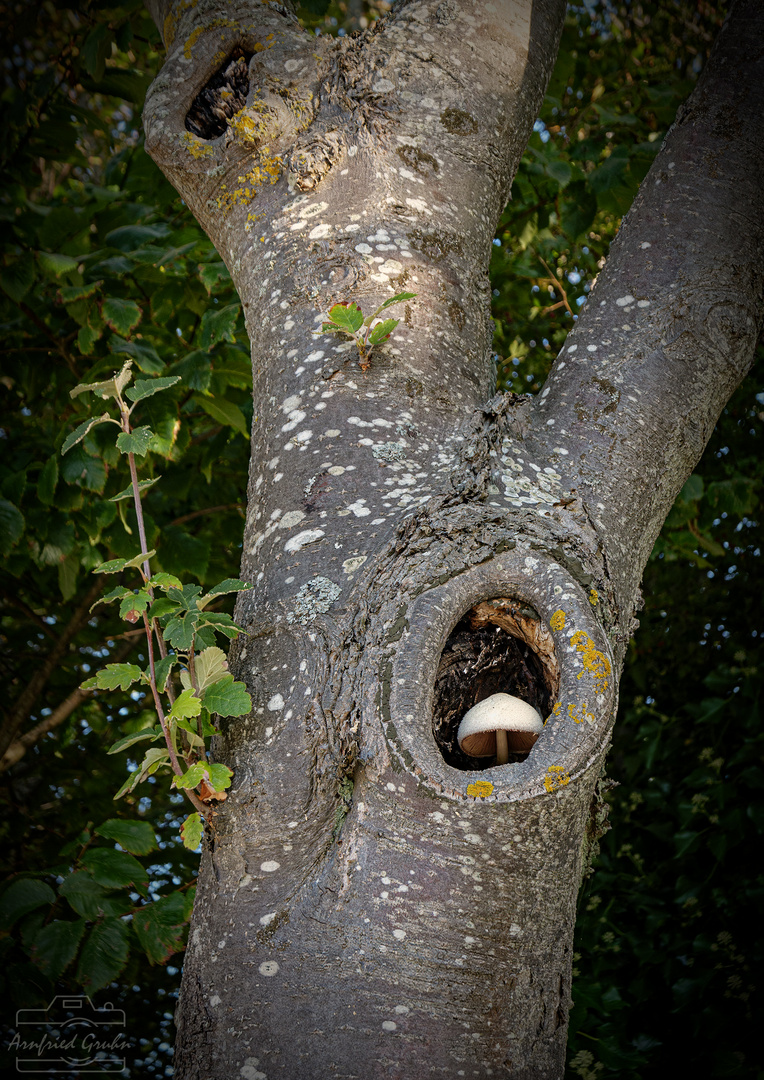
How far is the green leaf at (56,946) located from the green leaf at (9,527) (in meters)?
1.36

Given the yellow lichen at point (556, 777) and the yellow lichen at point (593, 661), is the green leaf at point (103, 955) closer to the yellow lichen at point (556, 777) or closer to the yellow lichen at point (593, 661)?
the yellow lichen at point (556, 777)

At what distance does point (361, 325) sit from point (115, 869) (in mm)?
1322

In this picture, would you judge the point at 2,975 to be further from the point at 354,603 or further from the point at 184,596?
the point at 354,603

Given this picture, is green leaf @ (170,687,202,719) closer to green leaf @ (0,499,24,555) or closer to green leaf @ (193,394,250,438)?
green leaf @ (0,499,24,555)

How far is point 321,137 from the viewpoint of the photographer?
1718 mm

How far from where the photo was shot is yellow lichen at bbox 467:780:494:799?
3.52 feet

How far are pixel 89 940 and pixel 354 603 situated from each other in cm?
106

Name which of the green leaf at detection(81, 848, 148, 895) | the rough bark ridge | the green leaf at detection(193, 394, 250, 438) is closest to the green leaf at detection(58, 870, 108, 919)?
the green leaf at detection(81, 848, 148, 895)

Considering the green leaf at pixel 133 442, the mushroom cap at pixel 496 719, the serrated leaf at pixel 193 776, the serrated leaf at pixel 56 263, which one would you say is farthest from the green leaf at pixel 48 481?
the mushroom cap at pixel 496 719

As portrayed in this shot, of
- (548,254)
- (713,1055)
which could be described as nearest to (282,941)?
(713,1055)

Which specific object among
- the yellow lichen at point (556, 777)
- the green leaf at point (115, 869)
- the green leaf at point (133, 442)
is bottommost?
the green leaf at point (115, 869)

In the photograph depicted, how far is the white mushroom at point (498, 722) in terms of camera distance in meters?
1.22

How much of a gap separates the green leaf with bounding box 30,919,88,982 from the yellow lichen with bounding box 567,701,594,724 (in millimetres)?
1209

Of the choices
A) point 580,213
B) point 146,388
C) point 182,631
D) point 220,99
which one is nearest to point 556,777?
point 182,631
